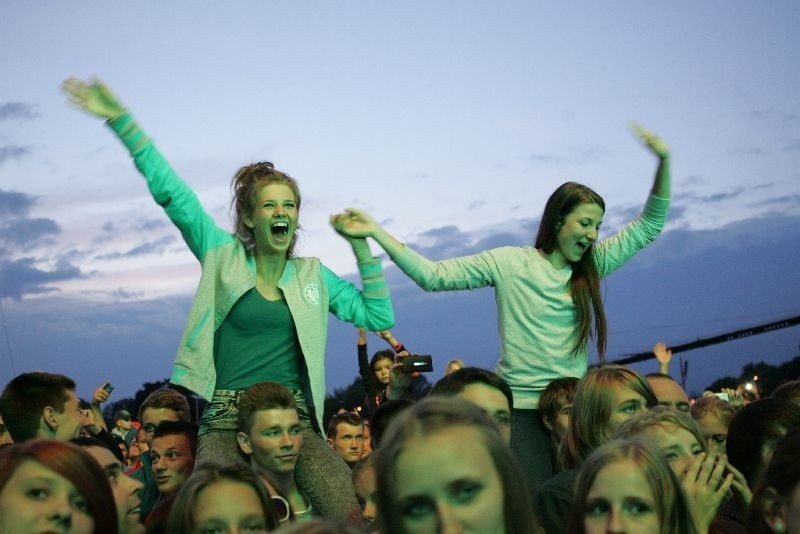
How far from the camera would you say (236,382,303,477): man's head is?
527 centimetres

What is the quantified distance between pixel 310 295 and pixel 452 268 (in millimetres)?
914

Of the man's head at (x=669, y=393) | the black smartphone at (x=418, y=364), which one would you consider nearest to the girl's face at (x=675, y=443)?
the man's head at (x=669, y=393)

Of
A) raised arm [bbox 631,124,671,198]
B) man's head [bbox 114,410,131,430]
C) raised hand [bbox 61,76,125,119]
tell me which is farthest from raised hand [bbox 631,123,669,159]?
man's head [bbox 114,410,131,430]

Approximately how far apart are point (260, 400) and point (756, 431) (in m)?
2.20

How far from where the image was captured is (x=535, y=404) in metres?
6.16

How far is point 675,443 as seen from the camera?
14.9ft

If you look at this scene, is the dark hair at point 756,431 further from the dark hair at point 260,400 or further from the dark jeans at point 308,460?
the dark hair at point 260,400

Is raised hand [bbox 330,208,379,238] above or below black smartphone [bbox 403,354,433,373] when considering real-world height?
above

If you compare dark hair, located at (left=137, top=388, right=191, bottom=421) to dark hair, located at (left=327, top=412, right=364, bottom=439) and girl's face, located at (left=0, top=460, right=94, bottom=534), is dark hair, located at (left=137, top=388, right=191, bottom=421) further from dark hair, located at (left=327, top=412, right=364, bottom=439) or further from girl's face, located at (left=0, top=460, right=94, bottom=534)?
girl's face, located at (left=0, top=460, right=94, bottom=534)

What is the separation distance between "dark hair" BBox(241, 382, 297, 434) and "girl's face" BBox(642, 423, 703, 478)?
1677 millimetres

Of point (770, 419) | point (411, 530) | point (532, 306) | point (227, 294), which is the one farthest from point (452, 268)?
point (411, 530)

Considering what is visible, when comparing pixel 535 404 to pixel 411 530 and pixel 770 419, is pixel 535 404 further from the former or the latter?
pixel 411 530

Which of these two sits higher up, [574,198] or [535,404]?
[574,198]

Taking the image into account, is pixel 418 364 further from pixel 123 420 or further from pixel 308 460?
pixel 123 420
